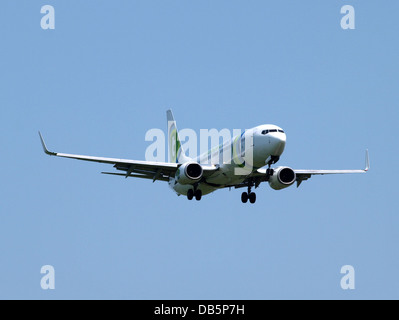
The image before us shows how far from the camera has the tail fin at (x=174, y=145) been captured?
76369mm

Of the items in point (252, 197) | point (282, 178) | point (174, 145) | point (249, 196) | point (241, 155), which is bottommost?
point (252, 197)

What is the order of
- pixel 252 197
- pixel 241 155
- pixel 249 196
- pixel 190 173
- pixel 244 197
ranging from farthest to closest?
pixel 244 197 → pixel 249 196 → pixel 252 197 → pixel 190 173 → pixel 241 155

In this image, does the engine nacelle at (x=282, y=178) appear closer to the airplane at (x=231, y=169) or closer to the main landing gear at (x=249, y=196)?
the airplane at (x=231, y=169)

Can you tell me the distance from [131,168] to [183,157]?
14.3 metres

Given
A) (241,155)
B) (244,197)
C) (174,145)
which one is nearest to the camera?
(241,155)

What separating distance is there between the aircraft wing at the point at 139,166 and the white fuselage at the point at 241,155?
5.73 feet

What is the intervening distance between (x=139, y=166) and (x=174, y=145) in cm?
1754

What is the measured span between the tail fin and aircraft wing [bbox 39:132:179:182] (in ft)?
34.2

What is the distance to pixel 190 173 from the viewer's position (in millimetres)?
60250

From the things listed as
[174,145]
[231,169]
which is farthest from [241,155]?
[174,145]

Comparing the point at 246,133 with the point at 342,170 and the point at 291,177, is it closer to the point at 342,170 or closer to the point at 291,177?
the point at 291,177

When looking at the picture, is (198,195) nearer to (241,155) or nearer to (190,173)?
(190,173)

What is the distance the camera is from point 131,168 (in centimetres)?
6153

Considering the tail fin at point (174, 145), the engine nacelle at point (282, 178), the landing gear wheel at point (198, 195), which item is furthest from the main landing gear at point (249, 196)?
the tail fin at point (174, 145)
